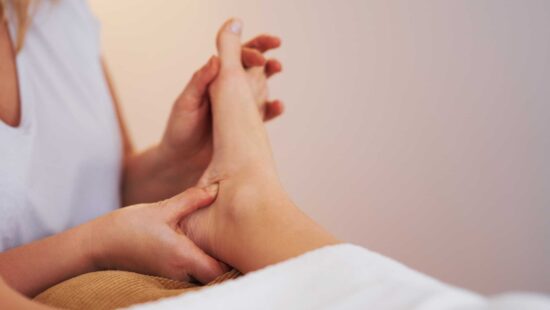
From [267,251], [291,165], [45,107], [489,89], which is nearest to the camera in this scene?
[267,251]

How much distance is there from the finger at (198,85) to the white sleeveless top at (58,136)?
0.55 ft

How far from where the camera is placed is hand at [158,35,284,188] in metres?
0.82

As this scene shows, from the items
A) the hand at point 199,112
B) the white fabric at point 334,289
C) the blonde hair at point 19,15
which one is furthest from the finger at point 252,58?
the white fabric at point 334,289

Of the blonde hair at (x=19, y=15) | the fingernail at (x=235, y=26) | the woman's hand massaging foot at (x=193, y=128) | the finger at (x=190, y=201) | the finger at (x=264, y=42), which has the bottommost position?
the finger at (x=190, y=201)

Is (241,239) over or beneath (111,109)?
beneath

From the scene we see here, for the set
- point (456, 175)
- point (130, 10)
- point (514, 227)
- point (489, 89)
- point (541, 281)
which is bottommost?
point (541, 281)

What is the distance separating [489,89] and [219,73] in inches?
23.8

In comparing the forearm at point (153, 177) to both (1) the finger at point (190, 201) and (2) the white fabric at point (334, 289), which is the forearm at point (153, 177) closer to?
(1) the finger at point (190, 201)

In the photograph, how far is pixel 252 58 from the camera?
87 centimetres

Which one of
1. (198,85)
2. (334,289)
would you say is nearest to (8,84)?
(198,85)

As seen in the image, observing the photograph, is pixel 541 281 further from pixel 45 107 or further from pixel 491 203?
pixel 45 107

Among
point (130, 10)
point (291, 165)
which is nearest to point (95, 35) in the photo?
point (130, 10)

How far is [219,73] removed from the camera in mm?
824

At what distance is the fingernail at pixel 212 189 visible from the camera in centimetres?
68
